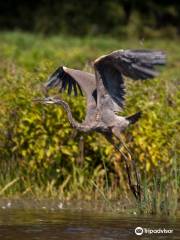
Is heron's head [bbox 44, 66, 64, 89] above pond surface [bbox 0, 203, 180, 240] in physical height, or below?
above

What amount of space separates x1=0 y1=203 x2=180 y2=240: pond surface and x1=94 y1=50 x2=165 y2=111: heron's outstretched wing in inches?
48.7

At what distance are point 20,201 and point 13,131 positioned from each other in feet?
2.62

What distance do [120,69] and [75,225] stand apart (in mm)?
1658

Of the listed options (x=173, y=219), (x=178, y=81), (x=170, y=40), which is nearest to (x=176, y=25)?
(x=170, y=40)

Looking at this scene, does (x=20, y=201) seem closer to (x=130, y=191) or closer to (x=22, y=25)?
(x=130, y=191)

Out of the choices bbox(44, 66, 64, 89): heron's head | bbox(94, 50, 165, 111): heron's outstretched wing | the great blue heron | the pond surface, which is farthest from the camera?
bbox(44, 66, 64, 89): heron's head

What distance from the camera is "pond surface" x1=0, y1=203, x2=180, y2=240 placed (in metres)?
9.03

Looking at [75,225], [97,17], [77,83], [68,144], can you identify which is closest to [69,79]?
[77,83]

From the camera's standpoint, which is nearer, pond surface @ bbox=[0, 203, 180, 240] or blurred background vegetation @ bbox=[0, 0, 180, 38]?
pond surface @ bbox=[0, 203, 180, 240]

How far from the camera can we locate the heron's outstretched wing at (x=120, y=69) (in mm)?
9781

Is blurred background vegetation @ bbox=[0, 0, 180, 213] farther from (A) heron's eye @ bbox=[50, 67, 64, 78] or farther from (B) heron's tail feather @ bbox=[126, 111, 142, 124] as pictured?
(B) heron's tail feather @ bbox=[126, 111, 142, 124]

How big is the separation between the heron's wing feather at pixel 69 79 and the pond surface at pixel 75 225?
1.34 m

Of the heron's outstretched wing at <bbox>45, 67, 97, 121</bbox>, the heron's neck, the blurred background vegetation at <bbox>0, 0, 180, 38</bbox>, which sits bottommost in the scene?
the heron's neck

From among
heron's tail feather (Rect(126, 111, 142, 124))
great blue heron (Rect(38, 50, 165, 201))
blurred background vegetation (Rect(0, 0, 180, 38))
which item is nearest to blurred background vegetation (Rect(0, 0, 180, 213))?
great blue heron (Rect(38, 50, 165, 201))
